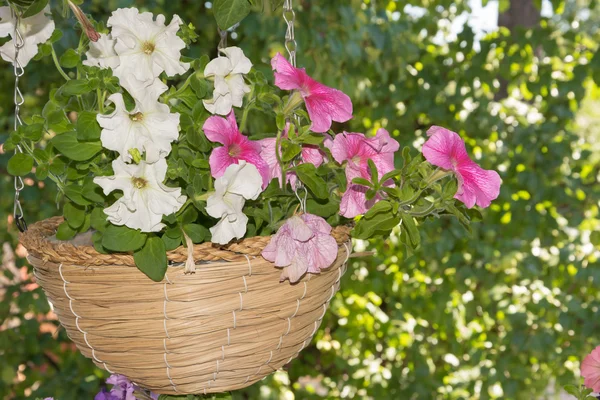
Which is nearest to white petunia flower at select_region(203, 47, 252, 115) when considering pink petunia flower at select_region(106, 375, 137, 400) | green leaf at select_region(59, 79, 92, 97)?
green leaf at select_region(59, 79, 92, 97)

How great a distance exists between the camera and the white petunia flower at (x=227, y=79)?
1.95 feet

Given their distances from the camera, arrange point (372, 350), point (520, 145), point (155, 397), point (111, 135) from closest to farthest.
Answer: point (111, 135) < point (155, 397) < point (520, 145) < point (372, 350)

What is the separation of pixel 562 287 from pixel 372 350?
0.57 meters

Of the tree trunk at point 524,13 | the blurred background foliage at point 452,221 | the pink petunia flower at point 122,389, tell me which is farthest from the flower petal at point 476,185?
the tree trunk at point 524,13

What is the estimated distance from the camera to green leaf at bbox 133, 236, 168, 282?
551 mm

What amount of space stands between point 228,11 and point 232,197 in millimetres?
169

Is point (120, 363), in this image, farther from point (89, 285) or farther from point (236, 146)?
point (236, 146)

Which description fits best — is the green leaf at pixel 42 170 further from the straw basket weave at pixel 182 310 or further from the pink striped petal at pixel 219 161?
the pink striped petal at pixel 219 161

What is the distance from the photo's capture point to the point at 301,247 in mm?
591

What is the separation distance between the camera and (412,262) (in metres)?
1.94

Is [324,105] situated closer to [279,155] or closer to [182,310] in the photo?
[279,155]

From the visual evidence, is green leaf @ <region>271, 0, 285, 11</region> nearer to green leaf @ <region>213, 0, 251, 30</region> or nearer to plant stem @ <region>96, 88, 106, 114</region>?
green leaf @ <region>213, 0, 251, 30</region>

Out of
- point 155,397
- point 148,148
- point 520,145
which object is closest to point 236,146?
point 148,148

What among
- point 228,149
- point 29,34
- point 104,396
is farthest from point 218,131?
point 104,396
